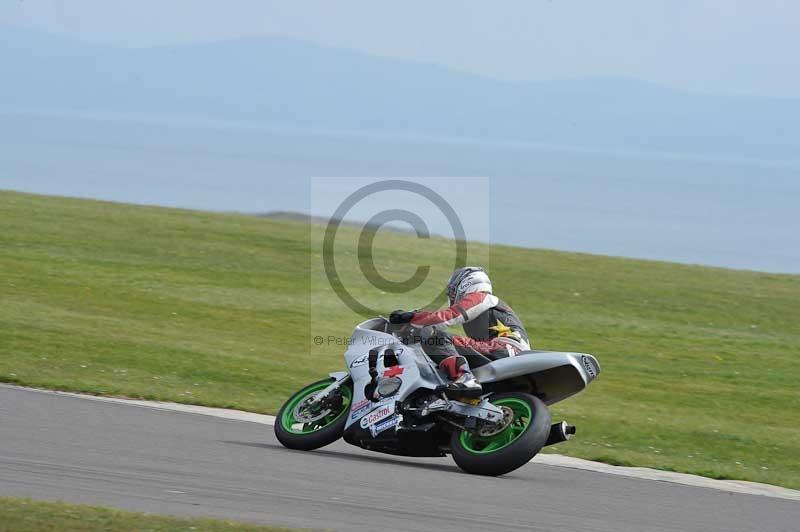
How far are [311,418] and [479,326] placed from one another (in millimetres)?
1675

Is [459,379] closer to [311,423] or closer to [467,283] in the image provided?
[467,283]

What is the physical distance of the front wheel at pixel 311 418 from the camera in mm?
10766

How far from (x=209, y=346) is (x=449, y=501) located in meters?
10.0

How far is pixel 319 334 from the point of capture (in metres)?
21.4

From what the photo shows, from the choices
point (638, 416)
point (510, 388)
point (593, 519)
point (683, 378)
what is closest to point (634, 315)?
point (683, 378)

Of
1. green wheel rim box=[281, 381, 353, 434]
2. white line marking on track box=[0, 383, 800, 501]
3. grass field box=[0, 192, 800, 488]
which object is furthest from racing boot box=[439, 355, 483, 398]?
grass field box=[0, 192, 800, 488]

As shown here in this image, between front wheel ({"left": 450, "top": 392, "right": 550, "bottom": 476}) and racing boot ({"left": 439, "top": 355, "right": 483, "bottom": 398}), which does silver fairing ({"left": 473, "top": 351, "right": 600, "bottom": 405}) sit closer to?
racing boot ({"left": 439, "top": 355, "right": 483, "bottom": 398})

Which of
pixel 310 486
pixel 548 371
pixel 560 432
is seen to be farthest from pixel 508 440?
pixel 310 486

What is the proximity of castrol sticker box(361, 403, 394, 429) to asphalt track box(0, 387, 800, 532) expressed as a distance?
0.33 m

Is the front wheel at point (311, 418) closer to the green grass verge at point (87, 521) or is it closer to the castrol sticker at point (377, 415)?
the castrol sticker at point (377, 415)

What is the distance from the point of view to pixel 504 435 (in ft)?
32.8

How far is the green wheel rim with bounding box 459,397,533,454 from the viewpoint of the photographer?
9.87 m

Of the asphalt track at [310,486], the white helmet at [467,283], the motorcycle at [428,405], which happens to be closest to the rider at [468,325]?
the white helmet at [467,283]

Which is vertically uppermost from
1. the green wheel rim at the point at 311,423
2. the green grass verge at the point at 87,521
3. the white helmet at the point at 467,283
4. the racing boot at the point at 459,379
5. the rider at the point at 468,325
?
the white helmet at the point at 467,283
